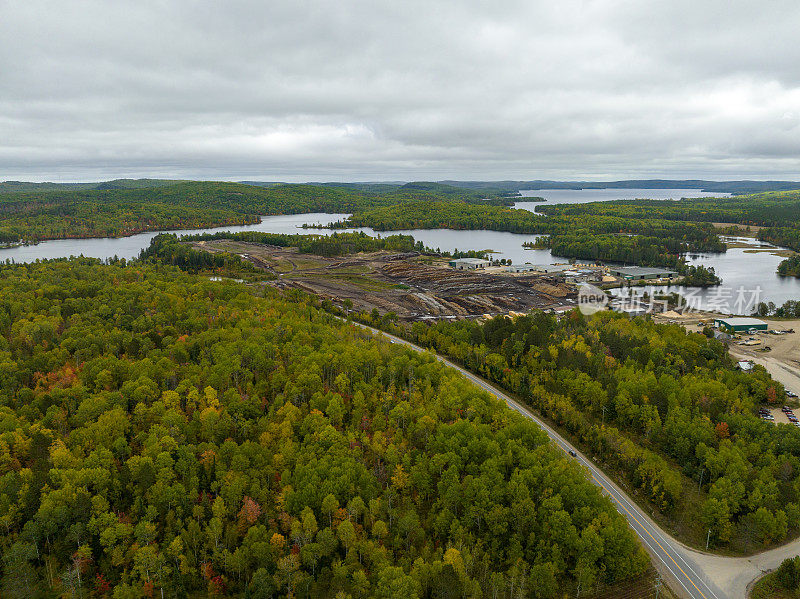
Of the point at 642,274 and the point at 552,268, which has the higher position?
the point at 552,268

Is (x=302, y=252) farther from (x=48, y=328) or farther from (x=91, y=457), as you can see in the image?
(x=91, y=457)

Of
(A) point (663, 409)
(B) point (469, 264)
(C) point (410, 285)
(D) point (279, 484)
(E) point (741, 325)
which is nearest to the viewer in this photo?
(D) point (279, 484)

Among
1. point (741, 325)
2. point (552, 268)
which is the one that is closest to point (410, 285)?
point (552, 268)

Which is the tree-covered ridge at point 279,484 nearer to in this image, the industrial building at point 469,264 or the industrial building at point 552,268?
the industrial building at point 469,264

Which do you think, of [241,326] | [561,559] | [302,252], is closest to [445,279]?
[302,252]

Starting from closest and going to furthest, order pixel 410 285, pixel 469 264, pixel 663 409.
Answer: pixel 663 409, pixel 410 285, pixel 469 264

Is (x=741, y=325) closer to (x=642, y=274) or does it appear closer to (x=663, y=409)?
(x=663, y=409)

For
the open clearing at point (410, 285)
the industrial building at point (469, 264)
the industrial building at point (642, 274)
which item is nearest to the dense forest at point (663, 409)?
the open clearing at point (410, 285)
